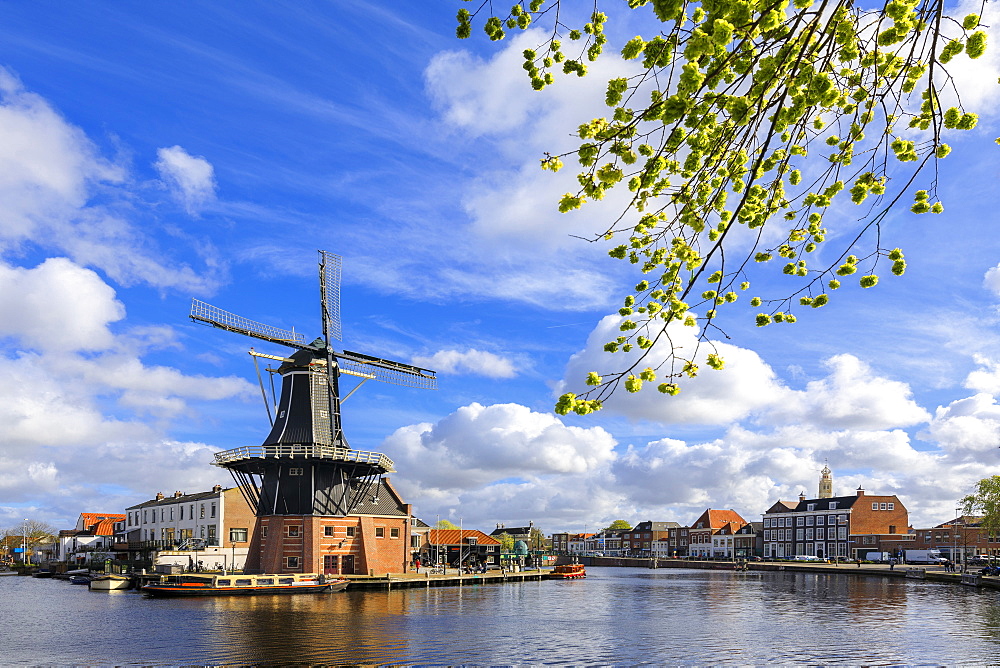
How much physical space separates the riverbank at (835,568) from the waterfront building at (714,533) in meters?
16.2

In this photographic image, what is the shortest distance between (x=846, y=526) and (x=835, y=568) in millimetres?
26390

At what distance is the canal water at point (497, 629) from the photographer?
29.7m

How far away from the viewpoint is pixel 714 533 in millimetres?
160750

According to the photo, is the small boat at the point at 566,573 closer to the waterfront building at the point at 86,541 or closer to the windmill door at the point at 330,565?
the windmill door at the point at 330,565

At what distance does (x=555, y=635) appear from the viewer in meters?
35.9

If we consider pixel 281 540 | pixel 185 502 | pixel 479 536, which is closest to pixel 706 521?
pixel 479 536

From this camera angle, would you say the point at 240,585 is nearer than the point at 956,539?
Yes

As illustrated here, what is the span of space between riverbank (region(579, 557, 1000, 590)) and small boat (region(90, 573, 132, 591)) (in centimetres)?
6748

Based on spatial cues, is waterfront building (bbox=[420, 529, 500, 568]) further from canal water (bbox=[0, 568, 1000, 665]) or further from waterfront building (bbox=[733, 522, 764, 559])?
waterfront building (bbox=[733, 522, 764, 559])

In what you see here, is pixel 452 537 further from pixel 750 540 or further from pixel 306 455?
pixel 750 540

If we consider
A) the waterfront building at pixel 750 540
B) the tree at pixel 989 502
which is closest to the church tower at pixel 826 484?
the waterfront building at pixel 750 540

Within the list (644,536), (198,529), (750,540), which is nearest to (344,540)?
(198,529)

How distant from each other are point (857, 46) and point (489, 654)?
26.4 m

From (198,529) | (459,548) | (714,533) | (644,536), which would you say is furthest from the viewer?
(644,536)
